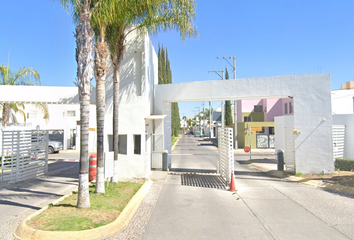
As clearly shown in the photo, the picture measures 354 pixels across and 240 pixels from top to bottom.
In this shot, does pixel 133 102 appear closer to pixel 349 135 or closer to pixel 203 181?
pixel 203 181

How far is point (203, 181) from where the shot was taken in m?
11.0

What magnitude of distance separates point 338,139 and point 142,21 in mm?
12208

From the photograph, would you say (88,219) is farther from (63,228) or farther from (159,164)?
(159,164)

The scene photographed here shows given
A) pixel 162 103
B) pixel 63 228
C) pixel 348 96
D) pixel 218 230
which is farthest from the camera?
pixel 348 96

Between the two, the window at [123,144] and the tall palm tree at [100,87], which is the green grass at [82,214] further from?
the window at [123,144]

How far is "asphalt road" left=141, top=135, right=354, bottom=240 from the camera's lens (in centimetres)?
521

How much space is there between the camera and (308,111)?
1151cm

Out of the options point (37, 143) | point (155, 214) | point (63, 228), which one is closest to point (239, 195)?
point (155, 214)

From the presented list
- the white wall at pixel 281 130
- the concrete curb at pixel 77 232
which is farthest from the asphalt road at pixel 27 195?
the white wall at pixel 281 130

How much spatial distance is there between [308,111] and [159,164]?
7622 mm

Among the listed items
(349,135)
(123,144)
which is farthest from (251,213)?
(349,135)

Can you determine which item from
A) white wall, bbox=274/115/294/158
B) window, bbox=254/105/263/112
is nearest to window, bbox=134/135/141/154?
white wall, bbox=274/115/294/158

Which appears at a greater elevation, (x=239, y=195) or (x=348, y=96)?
(x=348, y=96)

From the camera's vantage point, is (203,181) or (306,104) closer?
(203,181)
